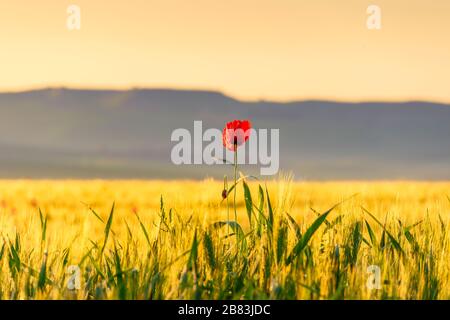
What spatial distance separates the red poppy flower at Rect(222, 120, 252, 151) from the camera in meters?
4.81

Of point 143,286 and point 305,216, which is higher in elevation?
point 305,216

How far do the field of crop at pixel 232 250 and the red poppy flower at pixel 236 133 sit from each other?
299 millimetres

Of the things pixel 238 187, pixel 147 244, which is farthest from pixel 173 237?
pixel 238 187

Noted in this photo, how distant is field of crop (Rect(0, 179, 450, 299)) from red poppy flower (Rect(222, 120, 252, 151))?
0.30 meters

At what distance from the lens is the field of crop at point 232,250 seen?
3906mm

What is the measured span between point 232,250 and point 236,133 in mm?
799

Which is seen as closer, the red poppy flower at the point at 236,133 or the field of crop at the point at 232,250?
the field of crop at the point at 232,250

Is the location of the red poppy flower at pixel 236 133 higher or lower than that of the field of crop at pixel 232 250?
higher

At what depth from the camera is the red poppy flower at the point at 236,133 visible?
15.8 feet
